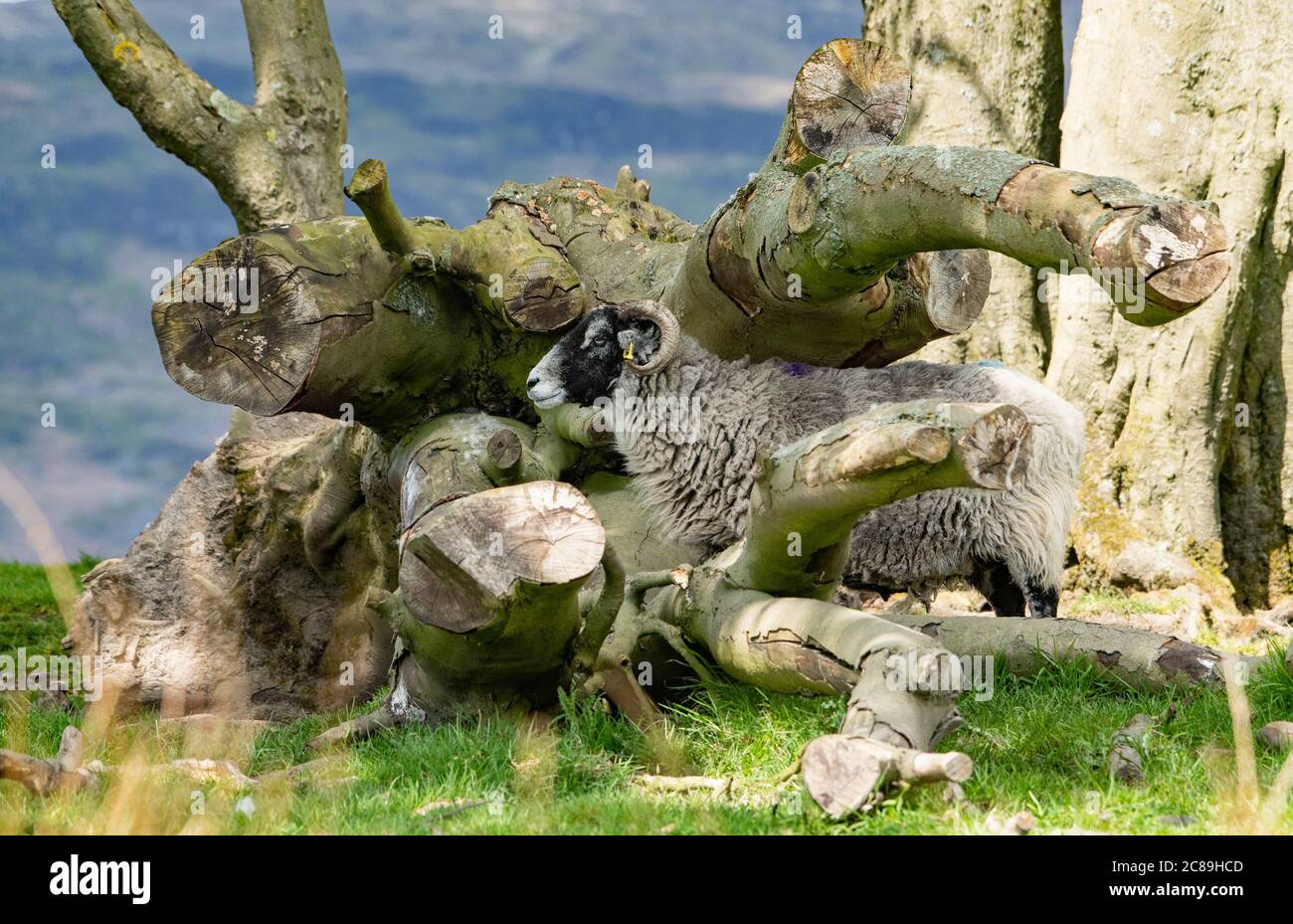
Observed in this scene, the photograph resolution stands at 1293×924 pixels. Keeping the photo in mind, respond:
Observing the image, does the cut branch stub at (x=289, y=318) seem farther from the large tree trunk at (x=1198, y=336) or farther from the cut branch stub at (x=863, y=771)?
the large tree trunk at (x=1198, y=336)

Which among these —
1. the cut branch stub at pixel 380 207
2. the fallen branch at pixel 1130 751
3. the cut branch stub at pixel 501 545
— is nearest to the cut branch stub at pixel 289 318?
the cut branch stub at pixel 380 207

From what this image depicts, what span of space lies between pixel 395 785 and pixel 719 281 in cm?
215

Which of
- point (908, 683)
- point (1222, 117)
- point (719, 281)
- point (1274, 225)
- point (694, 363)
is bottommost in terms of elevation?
point (908, 683)

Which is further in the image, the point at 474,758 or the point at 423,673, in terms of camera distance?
the point at 423,673

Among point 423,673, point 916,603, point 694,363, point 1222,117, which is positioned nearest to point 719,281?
point 694,363

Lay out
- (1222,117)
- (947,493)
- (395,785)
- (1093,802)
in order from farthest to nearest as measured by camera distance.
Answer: (1222,117) < (947,493) < (395,785) < (1093,802)

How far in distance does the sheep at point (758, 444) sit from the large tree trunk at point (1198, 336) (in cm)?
239

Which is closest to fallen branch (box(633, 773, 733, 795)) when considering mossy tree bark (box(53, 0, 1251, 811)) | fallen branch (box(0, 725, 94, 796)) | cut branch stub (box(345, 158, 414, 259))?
mossy tree bark (box(53, 0, 1251, 811))

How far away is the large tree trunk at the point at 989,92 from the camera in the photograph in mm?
7594

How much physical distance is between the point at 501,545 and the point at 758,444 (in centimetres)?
134

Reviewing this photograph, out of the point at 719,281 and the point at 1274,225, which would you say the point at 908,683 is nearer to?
the point at 719,281

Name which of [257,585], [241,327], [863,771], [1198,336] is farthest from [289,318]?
[1198,336]

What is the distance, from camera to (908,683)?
10.6 feet

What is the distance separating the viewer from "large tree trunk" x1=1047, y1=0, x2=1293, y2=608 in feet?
22.2
